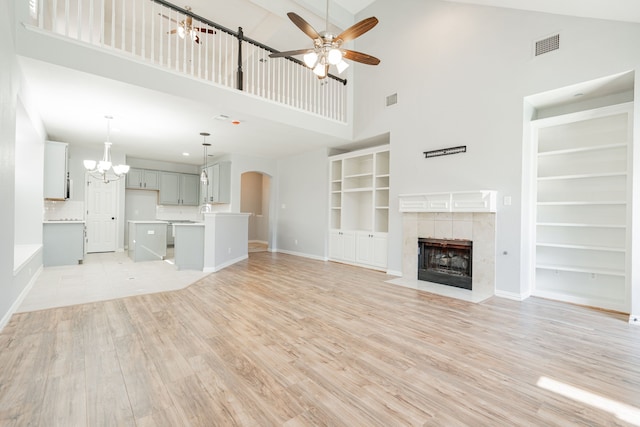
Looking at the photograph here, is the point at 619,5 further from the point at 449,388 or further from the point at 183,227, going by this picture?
the point at 183,227

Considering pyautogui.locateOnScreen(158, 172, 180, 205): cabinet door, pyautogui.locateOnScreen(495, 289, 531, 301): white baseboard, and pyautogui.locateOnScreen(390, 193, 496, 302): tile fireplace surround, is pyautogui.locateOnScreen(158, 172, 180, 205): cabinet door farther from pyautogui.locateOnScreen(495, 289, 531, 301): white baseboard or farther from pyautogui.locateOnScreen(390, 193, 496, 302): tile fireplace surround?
pyautogui.locateOnScreen(495, 289, 531, 301): white baseboard

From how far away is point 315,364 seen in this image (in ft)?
7.18

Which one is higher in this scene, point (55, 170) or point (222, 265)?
point (55, 170)

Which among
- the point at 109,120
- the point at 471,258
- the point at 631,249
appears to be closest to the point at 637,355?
the point at 631,249

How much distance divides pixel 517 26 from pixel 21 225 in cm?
841

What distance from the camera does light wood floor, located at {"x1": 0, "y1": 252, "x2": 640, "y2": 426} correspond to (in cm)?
165

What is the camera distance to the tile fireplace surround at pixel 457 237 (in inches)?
168

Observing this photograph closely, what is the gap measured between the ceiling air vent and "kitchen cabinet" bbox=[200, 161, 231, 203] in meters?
A: 6.94

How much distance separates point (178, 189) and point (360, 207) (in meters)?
6.29

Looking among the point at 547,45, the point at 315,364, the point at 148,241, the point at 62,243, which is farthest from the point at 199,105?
the point at 547,45

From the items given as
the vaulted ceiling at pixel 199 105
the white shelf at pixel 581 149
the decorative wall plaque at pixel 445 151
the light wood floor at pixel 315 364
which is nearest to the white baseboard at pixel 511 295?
the light wood floor at pixel 315 364

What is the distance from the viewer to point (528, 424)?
1590 mm

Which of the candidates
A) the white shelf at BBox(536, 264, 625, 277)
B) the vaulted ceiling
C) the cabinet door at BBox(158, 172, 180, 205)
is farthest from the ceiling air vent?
the cabinet door at BBox(158, 172, 180, 205)

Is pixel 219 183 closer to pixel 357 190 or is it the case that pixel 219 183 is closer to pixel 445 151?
pixel 357 190
